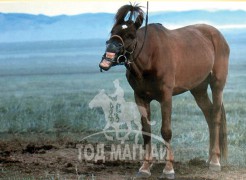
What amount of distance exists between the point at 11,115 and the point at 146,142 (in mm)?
3739

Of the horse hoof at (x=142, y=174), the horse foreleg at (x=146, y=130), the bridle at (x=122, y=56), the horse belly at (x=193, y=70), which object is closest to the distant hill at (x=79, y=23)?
the horse belly at (x=193, y=70)

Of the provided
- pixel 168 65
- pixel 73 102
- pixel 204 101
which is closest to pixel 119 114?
pixel 204 101

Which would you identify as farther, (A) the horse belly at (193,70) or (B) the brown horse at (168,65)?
(A) the horse belly at (193,70)

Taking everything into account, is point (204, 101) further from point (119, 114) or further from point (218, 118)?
point (119, 114)

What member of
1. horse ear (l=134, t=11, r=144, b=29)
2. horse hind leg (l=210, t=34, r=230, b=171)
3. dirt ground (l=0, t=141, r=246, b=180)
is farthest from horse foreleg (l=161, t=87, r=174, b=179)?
horse hind leg (l=210, t=34, r=230, b=171)

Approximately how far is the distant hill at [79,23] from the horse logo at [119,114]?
3.51ft

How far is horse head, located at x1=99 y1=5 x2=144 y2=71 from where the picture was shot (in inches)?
199

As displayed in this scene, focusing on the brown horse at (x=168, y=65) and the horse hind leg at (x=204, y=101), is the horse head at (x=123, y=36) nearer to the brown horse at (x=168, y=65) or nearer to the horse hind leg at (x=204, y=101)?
the brown horse at (x=168, y=65)

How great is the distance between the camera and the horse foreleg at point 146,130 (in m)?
5.73

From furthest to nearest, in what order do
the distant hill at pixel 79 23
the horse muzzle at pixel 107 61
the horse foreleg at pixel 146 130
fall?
the distant hill at pixel 79 23 < the horse foreleg at pixel 146 130 < the horse muzzle at pixel 107 61

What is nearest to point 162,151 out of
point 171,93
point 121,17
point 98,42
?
point 171,93

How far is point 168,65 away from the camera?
5562 mm

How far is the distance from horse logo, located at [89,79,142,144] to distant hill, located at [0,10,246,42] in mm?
1070

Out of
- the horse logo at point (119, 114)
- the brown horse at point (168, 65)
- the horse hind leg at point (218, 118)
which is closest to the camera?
the brown horse at point (168, 65)
